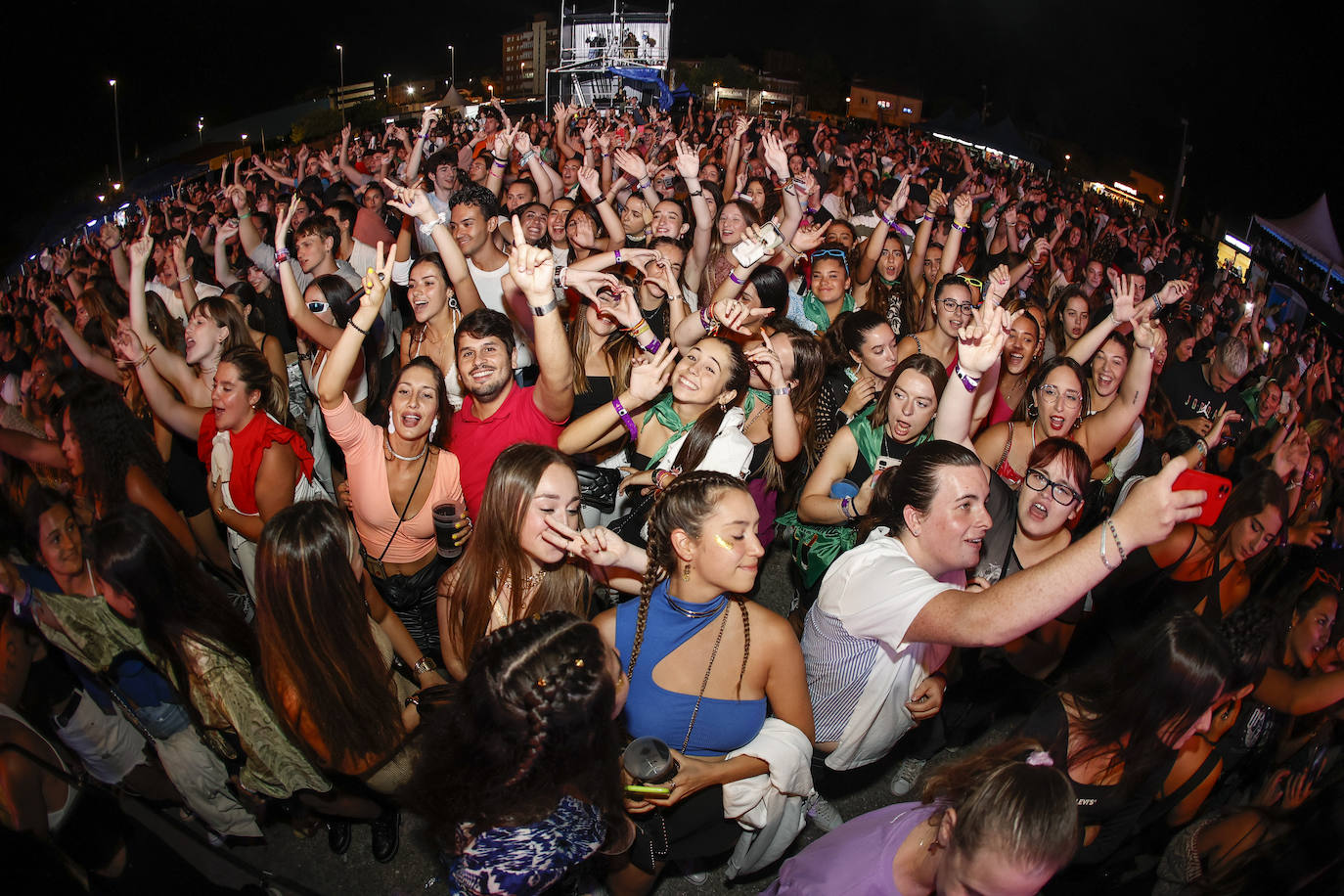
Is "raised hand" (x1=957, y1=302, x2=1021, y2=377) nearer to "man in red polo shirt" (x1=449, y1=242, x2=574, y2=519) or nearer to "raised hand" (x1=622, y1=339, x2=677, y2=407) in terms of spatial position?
"raised hand" (x1=622, y1=339, x2=677, y2=407)

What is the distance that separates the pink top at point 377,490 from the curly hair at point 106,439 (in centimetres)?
91

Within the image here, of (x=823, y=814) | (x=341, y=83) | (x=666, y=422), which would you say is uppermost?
(x=341, y=83)

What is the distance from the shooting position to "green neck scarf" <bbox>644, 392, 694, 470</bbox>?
11.6ft

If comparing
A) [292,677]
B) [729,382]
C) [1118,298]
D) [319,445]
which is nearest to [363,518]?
[292,677]

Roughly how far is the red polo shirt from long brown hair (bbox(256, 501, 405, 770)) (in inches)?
34.8

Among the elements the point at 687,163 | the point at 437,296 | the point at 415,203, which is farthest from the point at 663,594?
the point at 687,163

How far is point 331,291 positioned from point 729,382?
9.74ft

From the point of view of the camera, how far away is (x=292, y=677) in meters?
2.45

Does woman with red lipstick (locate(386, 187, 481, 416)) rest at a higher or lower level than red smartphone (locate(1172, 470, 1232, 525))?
lower

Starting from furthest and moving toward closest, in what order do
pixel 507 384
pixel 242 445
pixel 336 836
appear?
1. pixel 507 384
2. pixel 242 445
3. pixel 336 836

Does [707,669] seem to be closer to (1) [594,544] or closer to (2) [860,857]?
(1) [594,544]

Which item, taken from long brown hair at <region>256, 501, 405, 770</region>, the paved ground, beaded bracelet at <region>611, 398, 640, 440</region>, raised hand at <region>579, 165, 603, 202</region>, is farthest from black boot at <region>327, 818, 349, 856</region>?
raised hand at <region>579, 165, 603, 202</region>

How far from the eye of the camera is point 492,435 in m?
3.47

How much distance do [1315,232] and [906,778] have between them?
13989 mm
